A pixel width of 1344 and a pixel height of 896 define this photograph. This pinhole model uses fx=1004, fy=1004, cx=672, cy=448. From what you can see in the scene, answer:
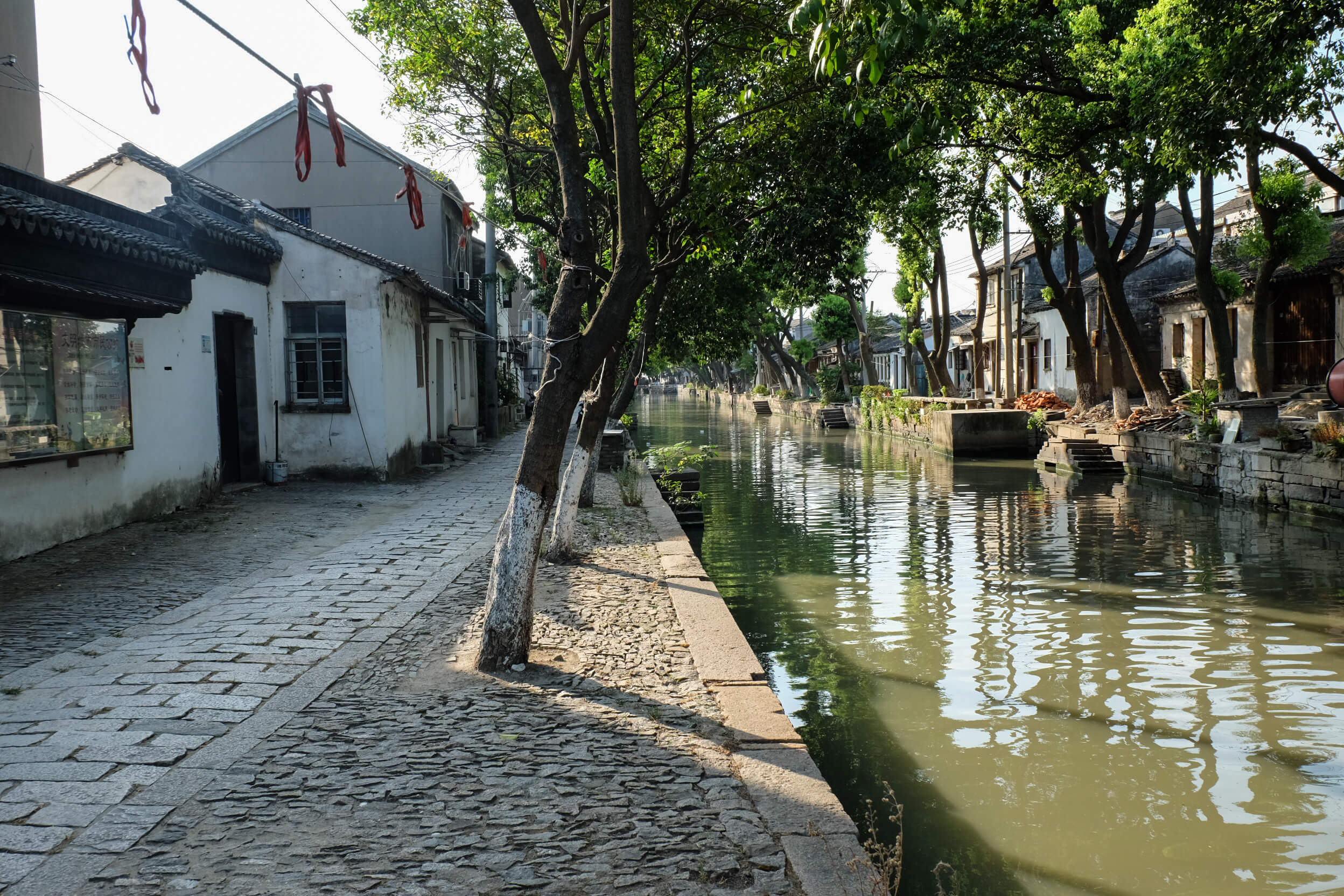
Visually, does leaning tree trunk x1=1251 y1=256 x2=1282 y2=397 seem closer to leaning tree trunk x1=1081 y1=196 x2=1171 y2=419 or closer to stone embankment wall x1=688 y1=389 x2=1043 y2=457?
leaning tree trunk x1=1081 y1=196 x2=1171 y2=419

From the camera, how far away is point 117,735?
4.67m

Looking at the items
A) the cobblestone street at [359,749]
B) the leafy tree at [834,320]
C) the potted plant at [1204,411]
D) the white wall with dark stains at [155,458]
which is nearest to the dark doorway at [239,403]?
the white wall with dark stains at [155,458]

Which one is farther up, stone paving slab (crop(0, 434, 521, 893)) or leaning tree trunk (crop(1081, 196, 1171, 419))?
leaning tree trunk (crop(1081, 196, 1171, 419))

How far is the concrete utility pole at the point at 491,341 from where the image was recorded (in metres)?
23.0

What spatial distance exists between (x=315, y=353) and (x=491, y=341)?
315 inches

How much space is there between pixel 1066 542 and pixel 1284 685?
6219 mm

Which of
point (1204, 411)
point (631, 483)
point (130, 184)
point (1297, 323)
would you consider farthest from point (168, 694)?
point (1297, 323)

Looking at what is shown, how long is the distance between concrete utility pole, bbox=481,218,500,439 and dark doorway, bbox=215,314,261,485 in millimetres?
7641

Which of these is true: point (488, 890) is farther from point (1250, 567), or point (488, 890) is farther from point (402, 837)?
point (1250, 567)

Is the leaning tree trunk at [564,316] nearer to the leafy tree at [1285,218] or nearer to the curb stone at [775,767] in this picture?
the curb stone at [775,767]

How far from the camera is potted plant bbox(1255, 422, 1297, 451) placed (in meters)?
14.9

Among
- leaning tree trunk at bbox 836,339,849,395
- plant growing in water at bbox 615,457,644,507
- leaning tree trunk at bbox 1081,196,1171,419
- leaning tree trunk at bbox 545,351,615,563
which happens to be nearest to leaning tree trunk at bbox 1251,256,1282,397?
leaning tree trunk at bbox 1081,196,1171,419

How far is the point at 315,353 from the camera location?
15.6 meters

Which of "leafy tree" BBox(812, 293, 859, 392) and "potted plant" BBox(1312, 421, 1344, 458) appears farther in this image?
"leafy tree" BBox(812, 293, 859, 392)
